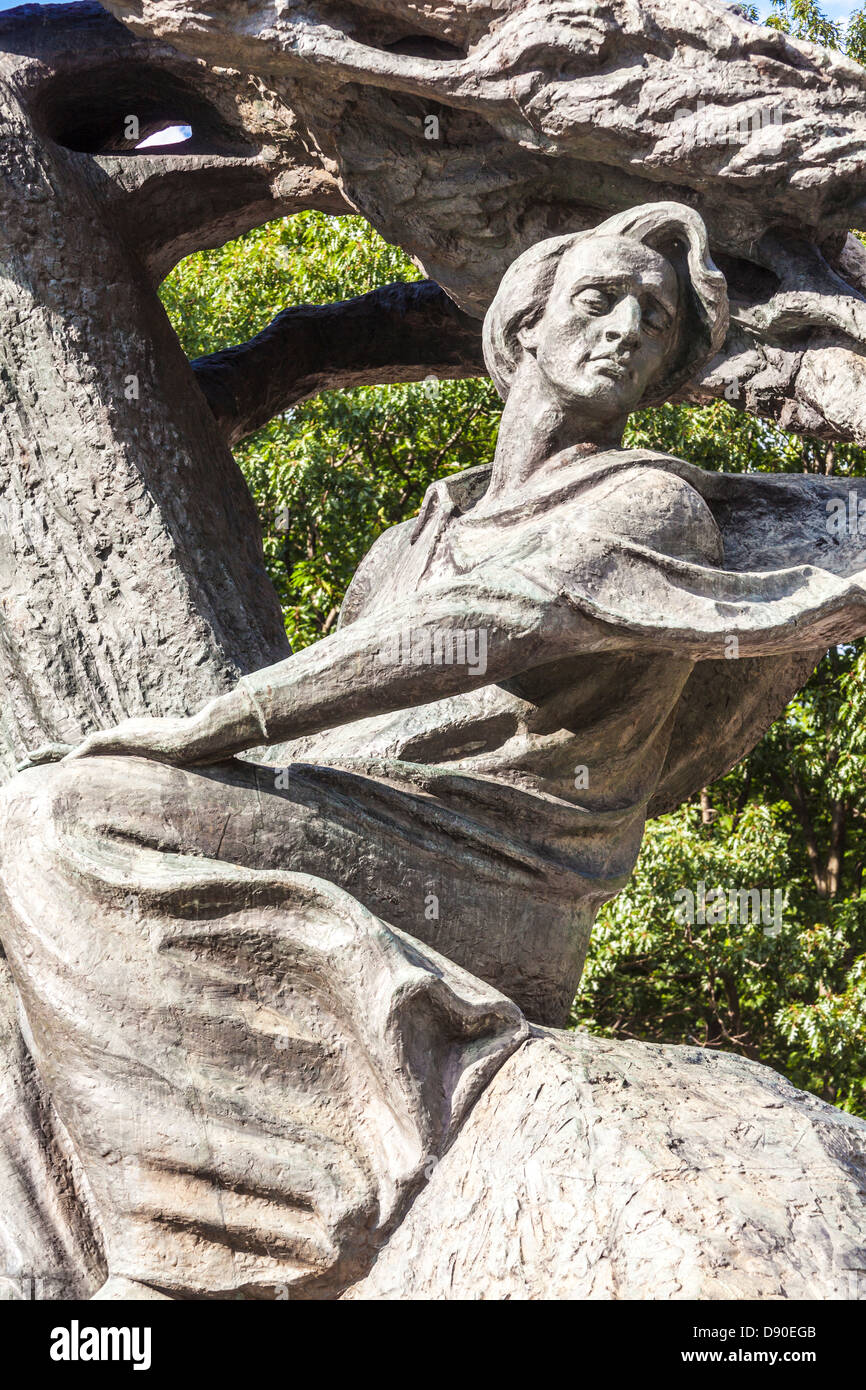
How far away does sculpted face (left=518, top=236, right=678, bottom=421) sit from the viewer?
14.1 feet

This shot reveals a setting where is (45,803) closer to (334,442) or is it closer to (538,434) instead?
(538,434)

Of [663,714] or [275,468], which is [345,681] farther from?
[275,468]

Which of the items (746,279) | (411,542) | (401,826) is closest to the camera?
(401,826)

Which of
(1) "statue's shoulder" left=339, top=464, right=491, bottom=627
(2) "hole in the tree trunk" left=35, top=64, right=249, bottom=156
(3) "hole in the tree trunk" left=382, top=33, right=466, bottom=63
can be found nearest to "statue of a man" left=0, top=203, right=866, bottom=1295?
(1) "statue's shoulder" left=339, top=464, right=491, bottom=627

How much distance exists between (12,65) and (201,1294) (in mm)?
3374

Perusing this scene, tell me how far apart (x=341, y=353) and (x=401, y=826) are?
7.71 feet

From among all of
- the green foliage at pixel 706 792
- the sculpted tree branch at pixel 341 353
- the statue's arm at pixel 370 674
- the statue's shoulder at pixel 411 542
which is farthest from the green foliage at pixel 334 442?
the statue's arm at pixel 370 674

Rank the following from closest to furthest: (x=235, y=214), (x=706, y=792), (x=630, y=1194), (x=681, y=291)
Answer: (x=630, y=1194) < (x=681, y=291) < (x=235, y=214) < (x=706, y=792)

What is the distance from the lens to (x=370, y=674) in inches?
151

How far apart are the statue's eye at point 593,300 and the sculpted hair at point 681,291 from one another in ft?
0.51

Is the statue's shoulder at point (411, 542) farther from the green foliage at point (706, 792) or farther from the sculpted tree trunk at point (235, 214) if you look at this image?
the green foliage at point (706, 792)

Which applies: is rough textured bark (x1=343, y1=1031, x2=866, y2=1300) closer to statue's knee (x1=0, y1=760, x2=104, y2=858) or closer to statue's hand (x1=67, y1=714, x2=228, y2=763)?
statue's hand (x1=67, y1=714, x2=228, y2=763)

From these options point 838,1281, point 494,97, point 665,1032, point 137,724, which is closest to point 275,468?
point 665,1032

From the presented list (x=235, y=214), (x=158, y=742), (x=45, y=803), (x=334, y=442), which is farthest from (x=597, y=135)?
(x=334, y=442)
